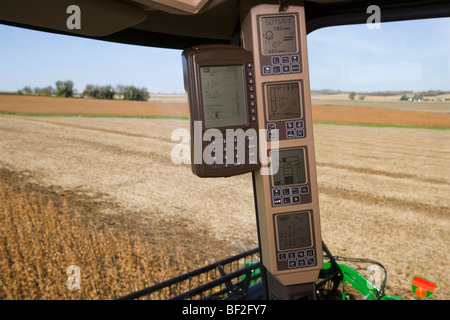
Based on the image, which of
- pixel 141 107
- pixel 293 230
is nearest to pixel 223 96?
pixel 293 230

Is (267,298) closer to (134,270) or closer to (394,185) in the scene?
(134,270)

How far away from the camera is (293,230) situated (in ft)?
3.38

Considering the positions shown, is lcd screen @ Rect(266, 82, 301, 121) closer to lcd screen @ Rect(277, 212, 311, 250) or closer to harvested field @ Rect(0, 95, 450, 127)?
lcd screen @ Rect(277, 212, 311, 250)

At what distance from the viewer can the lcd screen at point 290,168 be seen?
3.23ft

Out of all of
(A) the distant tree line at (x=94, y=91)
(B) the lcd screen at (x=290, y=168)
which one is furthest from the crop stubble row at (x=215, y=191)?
(B) the lcd screen at (x=290, y=168)

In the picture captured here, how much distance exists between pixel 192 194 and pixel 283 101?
8.95ft

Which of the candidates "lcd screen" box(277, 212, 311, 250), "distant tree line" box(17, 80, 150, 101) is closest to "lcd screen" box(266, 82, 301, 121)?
"lcd screen" box(277, 212, 311, 250)

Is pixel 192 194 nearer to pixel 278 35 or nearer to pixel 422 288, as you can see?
pixel 422 288

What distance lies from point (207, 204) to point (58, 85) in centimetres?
203

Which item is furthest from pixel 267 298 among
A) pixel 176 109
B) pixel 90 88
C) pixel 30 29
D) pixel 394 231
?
pixel 394 231

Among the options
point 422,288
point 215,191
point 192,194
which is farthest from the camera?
point 215,191

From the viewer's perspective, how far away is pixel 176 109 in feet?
4.92

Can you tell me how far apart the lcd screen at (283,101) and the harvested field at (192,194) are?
1.54 meters

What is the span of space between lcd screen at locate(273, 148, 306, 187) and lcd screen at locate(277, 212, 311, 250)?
11 centimetres
